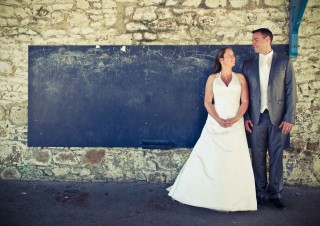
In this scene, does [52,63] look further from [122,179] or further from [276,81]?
[276,81]

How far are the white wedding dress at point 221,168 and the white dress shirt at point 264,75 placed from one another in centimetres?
31

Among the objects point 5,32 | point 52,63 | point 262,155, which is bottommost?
point 262,155

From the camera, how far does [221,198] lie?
12.2 feet

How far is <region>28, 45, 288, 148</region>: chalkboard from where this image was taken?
4.75m

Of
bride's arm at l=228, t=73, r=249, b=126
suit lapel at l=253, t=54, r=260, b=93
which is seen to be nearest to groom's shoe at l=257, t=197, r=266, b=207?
bride's arm at l=228, t=73, r=249, b=126

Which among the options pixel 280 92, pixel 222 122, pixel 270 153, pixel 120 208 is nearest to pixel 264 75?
pixel 280 92

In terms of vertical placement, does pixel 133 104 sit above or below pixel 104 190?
above

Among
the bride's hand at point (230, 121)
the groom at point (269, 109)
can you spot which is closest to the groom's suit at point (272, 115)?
the groom at point (269, 109)

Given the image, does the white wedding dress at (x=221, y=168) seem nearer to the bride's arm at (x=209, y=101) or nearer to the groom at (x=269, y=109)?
the bride's arm at (x=209, y=101)

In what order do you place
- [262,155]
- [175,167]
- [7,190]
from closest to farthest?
[262,155] < [7,190] < [175,167]

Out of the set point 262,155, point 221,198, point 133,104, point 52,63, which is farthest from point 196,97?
point 52,63

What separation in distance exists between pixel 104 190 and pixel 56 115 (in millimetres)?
1454

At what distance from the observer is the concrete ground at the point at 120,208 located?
350 cm

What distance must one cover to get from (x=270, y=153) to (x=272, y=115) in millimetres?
517
